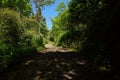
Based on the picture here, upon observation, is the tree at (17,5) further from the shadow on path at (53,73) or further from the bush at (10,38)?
the shadow on path at (53,73)

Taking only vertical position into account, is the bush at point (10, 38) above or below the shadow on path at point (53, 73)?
above

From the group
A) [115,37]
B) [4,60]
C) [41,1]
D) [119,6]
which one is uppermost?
[41,1]

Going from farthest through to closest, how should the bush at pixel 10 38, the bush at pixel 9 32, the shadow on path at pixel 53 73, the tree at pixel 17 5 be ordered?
the tree at pixel 17 5 < the bush at pixel 9 32 < the bush at pixel 10 38 < the shadow on path at pixel 53 73

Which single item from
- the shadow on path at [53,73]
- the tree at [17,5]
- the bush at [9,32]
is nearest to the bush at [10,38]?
the bush at [9,32]

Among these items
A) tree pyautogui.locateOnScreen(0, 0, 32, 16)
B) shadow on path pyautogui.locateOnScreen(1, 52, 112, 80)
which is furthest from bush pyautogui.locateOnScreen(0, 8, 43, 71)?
tree pyautogui.locateOnScreen(0, 0, 32, 16)

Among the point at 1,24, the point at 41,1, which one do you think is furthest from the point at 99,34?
the point at 41,1

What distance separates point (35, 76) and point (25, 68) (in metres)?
1.95

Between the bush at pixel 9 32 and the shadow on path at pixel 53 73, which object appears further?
the bush at pixel 9 32

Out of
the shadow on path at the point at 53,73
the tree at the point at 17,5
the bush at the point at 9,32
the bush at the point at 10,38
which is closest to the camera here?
the shadow on path at the point at 53,73

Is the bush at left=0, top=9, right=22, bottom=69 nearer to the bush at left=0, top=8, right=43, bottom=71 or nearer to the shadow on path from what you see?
the bush at left=0, top=8, right=43, bottom=71

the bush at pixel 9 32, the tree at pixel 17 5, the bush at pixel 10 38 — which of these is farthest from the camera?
the tree at pixel 17 5

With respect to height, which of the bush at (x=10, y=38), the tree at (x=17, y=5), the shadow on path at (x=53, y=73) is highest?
the tree at (x=17, y=5)

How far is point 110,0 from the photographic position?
26.9 feet

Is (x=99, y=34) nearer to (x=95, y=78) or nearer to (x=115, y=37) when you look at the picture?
(x=115, y=37)
